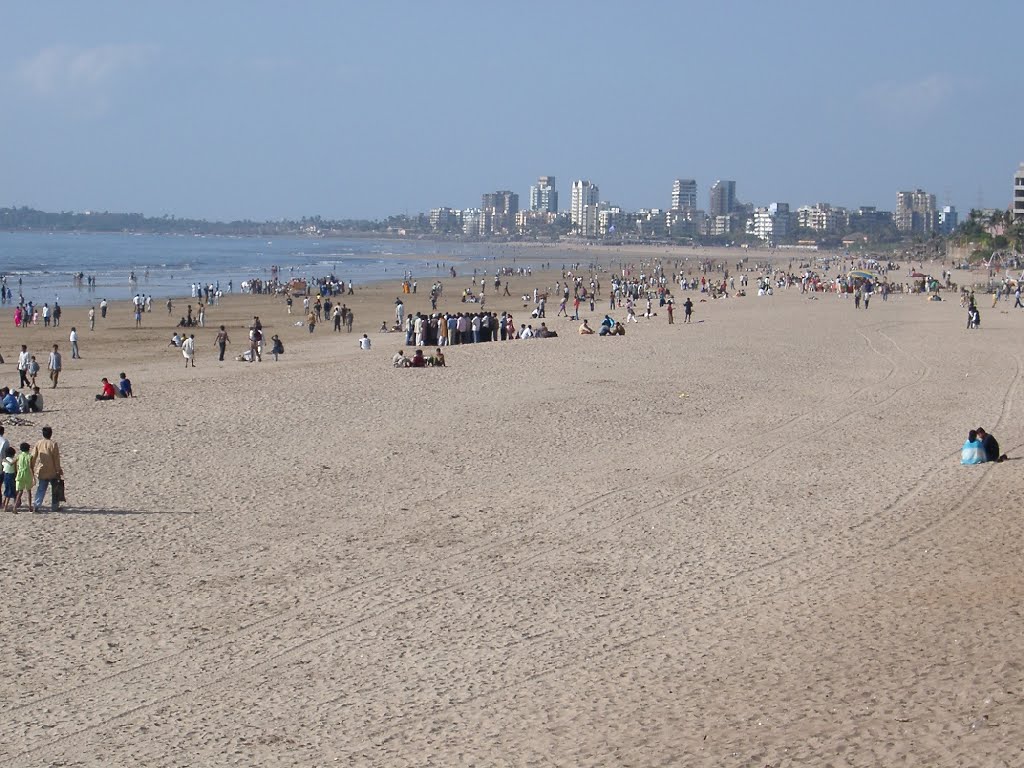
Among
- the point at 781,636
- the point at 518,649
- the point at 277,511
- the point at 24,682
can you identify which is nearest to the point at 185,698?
the point at 24,682

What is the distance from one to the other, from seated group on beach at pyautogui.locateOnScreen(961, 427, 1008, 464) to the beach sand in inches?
15.1

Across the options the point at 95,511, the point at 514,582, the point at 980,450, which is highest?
the point at 980,450

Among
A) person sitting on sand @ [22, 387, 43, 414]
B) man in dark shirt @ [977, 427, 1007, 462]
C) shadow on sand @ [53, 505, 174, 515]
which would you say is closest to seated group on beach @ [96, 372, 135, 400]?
person sitting on sand @ [22, 387, 43, 414]

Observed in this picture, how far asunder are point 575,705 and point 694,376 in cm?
1575

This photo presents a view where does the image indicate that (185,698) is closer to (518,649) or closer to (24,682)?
(24,682)

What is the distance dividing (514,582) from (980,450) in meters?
7.34

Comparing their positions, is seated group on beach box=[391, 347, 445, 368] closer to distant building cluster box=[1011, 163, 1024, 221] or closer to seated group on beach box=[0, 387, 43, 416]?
seated group on beach box=[0, 387, 43, 416]

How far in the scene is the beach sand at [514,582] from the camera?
23.7ft

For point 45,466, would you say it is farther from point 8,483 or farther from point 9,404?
point 9,404

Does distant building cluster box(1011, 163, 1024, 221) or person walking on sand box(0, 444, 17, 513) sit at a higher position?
distant building cluster box(1011, 163, 1024, 221)

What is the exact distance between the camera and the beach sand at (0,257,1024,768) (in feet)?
23.7

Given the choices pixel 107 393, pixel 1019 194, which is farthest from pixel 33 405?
pixel 1019 194

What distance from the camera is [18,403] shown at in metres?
18.0

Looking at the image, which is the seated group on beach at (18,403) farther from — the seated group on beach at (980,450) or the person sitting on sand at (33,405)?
the seated group on beach at (980,450)
